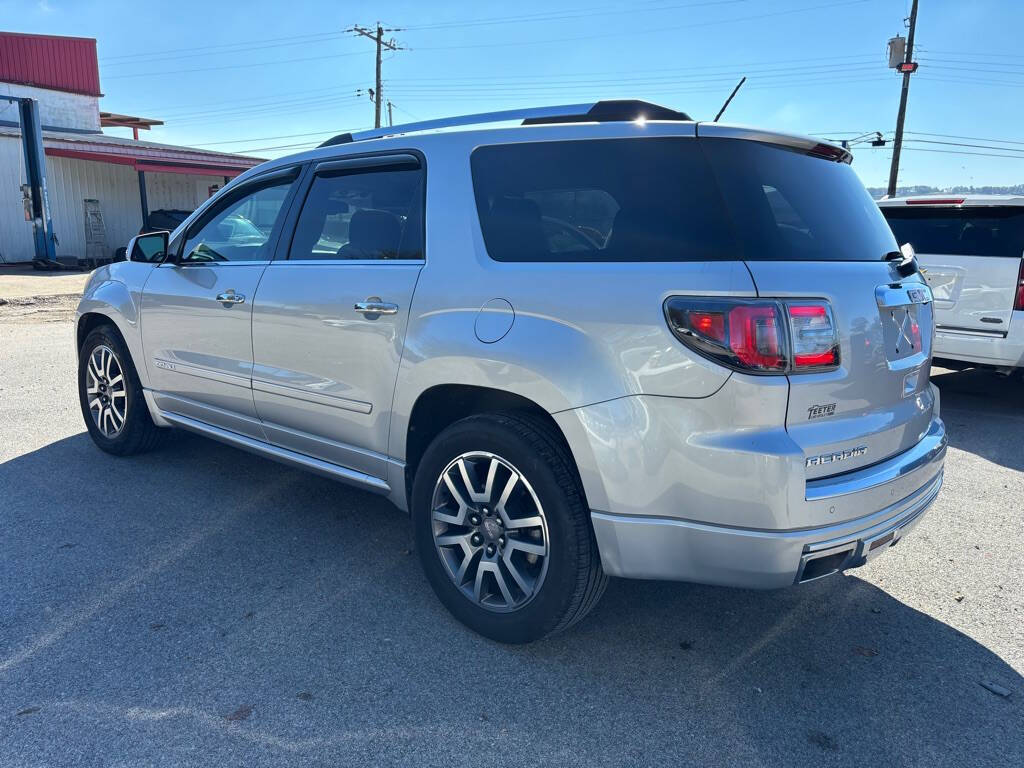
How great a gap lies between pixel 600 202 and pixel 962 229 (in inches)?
203

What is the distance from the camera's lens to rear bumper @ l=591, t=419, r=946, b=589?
95.0 inches

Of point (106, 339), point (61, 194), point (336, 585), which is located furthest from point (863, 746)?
point (61, 194)

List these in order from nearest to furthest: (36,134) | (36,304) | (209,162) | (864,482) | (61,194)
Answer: (864,482) < (36,304) < (36,134) < (61,194) < (209,162)

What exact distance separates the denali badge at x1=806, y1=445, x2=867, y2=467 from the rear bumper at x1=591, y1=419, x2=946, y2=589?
6 cm

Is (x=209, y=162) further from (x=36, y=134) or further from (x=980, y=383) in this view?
(x=980, y=383)

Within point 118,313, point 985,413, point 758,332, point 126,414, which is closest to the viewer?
point 758,332

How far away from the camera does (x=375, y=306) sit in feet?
10.6

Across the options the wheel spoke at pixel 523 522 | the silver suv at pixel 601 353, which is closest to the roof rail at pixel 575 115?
the silver suv at pixel 601 353

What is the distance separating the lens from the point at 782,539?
238 cm

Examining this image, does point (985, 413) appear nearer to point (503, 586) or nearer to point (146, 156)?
point (503, 586)

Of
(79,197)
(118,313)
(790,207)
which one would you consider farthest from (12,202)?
(790,207)

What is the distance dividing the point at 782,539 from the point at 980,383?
7165 mm

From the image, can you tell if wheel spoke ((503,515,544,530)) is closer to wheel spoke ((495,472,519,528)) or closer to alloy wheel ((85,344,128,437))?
wheel spoke ((495,472,519,528))

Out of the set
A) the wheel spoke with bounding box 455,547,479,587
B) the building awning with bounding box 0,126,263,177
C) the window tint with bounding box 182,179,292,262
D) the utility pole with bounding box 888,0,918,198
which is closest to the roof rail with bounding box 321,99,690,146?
the window tint with bounding box 182,179,292,262
